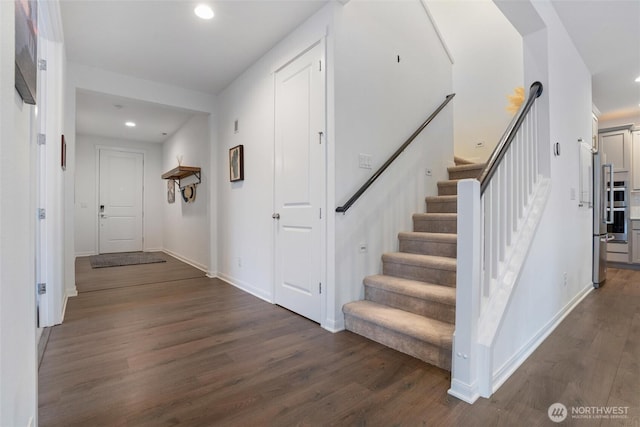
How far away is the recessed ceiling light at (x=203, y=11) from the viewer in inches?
104

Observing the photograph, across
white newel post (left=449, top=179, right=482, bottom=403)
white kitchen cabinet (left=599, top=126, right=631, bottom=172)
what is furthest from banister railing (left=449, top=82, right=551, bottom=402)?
white kitchen cabinet (left=599, top=126, right=631, bottom=172)

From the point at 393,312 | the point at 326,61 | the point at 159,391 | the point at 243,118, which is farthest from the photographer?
the point at 243,118

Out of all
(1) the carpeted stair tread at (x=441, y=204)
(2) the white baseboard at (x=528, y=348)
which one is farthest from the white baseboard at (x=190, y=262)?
(2) the white baseboard at (x=528, y=348)

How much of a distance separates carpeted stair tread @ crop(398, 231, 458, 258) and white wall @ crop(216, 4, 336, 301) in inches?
53.4

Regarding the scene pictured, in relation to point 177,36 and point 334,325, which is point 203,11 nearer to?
point 177,36

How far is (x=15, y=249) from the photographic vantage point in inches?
38.2

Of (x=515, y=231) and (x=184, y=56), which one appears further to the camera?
(x=184, y=56)

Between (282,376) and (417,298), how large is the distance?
111cm

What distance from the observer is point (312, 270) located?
2740 mm

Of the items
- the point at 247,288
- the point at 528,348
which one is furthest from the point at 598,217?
the point at 247,288

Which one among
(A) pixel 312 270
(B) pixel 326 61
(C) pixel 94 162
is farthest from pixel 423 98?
(C) pixel 94 162

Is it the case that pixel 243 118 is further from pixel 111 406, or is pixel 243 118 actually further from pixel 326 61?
pixel 111 406

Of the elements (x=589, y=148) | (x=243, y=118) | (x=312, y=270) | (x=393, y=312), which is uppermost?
(x=243, y=118)

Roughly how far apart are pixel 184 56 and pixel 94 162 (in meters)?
5.01
